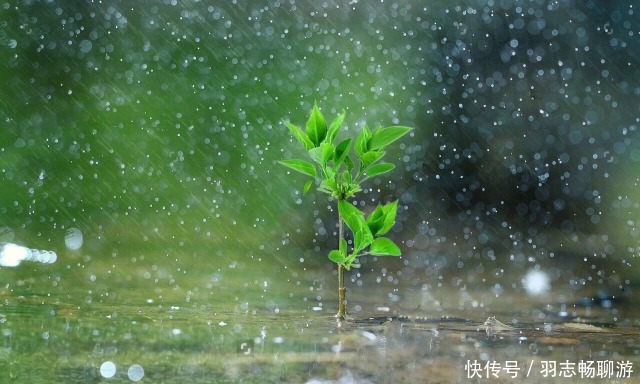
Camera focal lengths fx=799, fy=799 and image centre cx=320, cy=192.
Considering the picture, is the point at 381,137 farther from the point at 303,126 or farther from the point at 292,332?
the point at 303,126

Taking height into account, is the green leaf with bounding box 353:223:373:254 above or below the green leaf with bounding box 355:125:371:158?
below

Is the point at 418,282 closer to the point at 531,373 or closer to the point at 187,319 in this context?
the point at 187,319

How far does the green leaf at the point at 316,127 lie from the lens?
130cm

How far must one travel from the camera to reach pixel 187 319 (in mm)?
1484

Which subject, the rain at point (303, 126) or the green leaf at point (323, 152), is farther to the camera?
the rain at point (303, 126)

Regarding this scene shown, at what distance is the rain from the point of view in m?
2.40

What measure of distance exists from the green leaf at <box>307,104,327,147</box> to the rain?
862 millimetres

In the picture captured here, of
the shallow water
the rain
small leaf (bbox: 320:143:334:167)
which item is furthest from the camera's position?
the rain

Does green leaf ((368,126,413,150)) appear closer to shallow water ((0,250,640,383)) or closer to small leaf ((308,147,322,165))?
small leaf ((308,147,322,165))

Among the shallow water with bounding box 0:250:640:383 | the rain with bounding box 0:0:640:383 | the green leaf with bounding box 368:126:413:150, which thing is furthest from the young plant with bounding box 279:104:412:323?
the rain with bounding box 0:0:640:383

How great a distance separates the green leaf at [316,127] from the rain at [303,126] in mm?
862

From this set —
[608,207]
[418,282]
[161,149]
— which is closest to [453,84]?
[608,207]

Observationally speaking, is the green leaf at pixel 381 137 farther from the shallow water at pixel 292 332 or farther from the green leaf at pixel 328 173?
the shallow water at pixel 292 332

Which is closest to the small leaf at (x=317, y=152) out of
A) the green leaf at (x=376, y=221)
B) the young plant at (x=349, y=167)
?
the young plant at (x=349, y=167)
